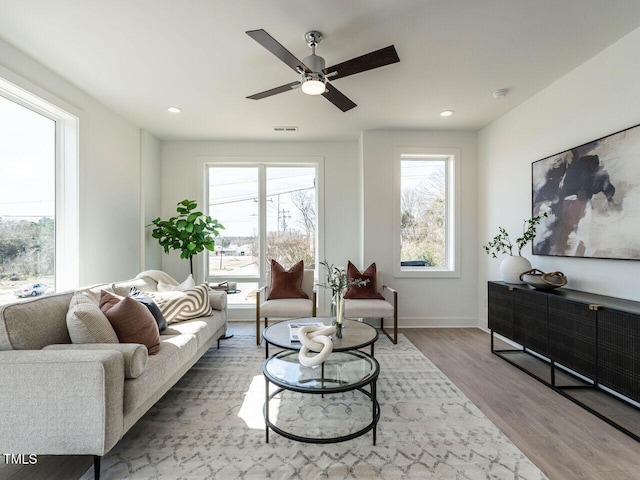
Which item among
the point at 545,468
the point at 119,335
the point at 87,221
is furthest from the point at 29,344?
the point at 545,468

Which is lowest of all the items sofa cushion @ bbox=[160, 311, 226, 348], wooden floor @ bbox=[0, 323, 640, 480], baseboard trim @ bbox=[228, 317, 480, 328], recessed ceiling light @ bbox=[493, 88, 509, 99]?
wooden floor @ bbox=[0, 323, 640, 480]

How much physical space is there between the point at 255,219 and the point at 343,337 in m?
2.99

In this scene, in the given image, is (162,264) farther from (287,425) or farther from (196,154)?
(287,425)

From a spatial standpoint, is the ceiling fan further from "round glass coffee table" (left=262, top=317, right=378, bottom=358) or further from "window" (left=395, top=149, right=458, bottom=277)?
"window" (left=395, top=149, right=458, bottom=277)

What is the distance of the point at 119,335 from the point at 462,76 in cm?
344

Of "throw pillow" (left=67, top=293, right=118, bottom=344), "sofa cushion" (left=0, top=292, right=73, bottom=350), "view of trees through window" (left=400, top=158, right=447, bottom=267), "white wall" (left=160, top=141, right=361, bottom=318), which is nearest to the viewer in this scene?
"sofa cushion" (left=0, top=292, right=73, bottom=350)

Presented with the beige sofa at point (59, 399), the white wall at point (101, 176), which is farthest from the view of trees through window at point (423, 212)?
the beige sofa at point (59, 399)

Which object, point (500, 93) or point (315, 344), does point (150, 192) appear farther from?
point (500, 93)

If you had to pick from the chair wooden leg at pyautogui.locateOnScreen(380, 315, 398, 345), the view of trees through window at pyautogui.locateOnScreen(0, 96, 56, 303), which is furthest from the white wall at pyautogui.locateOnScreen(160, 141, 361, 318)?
the view of trees through window at pyautogui.locateOnScreen(0, 96, 56, 303)

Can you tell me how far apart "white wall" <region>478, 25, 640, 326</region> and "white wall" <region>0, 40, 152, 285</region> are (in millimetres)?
4586

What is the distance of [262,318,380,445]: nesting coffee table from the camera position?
1.84 metres

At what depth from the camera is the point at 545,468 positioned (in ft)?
5.55

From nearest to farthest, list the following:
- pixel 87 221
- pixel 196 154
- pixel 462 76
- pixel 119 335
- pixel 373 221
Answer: pixel 119 335
pixel 462 76
pixel 87 221
pixel 373 221
pixel 196 154

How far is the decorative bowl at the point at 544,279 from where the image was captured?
276cm
